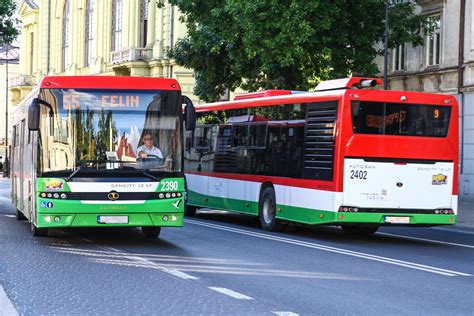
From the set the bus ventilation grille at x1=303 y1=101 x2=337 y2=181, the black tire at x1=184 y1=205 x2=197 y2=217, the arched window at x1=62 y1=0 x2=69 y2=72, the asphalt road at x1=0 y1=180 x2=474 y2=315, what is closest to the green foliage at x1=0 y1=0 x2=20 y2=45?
the black tire at x1=184 y1=205 x2=197 y2=217

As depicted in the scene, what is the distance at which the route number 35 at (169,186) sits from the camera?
1579cm

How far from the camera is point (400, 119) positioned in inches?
720

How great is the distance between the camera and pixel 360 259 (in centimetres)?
1500

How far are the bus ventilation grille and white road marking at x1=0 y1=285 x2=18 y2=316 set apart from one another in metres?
9.18

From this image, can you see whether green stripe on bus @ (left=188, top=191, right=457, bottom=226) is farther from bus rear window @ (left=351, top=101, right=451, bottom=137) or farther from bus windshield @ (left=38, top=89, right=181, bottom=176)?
bus windshield @ (left=38, top=89, right=181, bottom=176)

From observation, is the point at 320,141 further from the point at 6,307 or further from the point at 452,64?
the point at 452,64

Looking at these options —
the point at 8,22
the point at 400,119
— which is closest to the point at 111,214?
the point at 400,119

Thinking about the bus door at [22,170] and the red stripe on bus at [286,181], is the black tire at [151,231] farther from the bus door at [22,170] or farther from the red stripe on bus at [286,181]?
the red stripe on bus at [286,181]

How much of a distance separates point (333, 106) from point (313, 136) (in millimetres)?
921

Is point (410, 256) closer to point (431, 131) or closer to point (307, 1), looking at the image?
point (431, 131)

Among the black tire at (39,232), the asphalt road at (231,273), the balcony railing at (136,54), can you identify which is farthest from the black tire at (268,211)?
the balcony railing at (136,54)

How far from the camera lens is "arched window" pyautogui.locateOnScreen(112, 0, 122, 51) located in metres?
61.8

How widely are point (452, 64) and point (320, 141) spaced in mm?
16473

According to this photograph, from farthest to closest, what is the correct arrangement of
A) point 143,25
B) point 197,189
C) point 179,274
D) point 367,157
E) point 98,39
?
point 98,39 < point 143,25 < point 197,189 < point 367,157 < point 179,274
